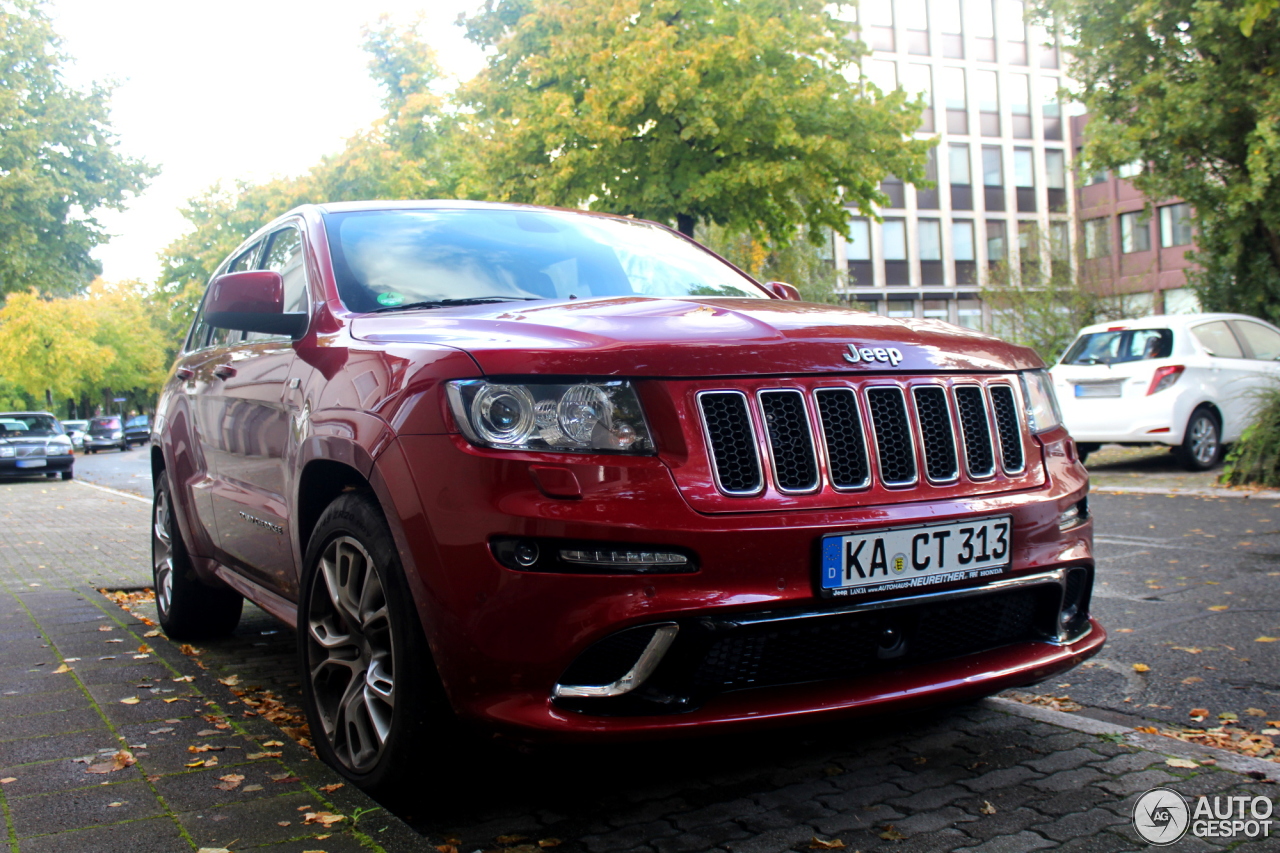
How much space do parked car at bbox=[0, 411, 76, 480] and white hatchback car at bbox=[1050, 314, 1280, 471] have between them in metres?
21.0

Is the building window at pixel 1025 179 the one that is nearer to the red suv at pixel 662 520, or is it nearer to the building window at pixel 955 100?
the building window at pixel 955 100

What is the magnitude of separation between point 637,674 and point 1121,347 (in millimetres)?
11404

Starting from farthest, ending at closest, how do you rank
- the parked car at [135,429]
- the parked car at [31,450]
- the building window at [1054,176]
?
the parked car at [135,429]
the building window at [1054,176]
the parked car at [31,450]

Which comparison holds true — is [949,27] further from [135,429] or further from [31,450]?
[135,429]

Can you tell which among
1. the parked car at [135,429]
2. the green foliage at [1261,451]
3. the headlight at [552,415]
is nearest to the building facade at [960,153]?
the parked car at [135,429]

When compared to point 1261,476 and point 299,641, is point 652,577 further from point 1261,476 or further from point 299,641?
point 1261,476

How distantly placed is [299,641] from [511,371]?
127cm

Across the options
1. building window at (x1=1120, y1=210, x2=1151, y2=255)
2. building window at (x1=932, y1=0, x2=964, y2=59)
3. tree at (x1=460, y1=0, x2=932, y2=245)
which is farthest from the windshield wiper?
building window at (x1=932, y1=0, x2=964, y2=59)

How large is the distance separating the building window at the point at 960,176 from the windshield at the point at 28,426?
37013 mm

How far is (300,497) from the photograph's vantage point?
3482mm

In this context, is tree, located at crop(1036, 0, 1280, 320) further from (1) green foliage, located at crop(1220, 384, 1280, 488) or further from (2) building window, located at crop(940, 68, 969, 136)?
(2) building window, located at crop(940, 68, 969, 136)

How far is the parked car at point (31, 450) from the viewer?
2445cm

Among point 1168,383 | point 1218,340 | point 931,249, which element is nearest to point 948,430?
point 1168,383

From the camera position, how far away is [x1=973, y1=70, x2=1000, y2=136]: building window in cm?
5012
